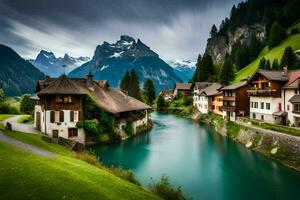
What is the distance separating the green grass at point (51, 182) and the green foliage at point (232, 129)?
114 ft

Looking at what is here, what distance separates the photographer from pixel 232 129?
1911 inches

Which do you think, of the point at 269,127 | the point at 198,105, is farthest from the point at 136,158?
the point at 198,105

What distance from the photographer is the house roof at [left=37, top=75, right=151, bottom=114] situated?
128 ft

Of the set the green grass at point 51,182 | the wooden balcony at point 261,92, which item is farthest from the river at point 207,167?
the green grass at point 51,182

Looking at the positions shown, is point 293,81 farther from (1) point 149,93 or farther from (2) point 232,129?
(1) point 149,93

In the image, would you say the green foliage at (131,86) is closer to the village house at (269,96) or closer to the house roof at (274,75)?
the village house at (269,96)

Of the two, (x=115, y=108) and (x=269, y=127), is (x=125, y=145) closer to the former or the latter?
(x=115, y=108)

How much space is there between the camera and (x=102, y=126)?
41875 millimetres

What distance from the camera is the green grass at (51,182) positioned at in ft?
38.4

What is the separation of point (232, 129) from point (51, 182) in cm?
4112

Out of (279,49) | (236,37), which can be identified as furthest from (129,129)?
(236,37)

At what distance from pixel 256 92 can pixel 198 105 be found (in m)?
43.3

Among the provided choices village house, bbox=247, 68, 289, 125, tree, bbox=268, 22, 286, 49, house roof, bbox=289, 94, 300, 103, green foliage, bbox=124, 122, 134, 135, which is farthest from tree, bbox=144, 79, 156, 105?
house roof, bbox=289, 94, 300, 103

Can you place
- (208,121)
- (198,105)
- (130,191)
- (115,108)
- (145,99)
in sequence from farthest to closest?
(145,99) < (198,105) < (208,121) < (115,108) < (130,191)
